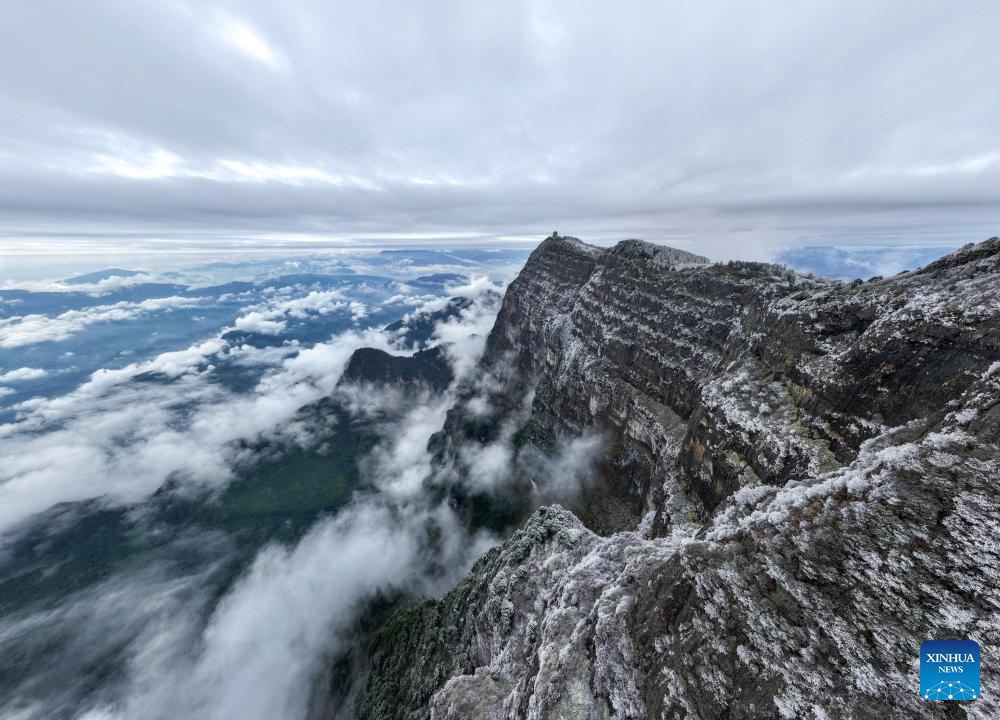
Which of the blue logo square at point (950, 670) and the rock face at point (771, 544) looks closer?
the blue logo square at point (950, 670)

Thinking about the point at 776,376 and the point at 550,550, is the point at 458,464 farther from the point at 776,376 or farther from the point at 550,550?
the point at 776,376

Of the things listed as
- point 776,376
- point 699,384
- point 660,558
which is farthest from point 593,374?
point 660,558

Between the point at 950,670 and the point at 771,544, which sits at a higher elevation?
the point at 950,670

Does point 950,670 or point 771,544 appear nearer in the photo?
point 950,670

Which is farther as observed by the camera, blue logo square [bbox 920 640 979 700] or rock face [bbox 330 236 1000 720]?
rock face [bbox 330 236 1000 720]
